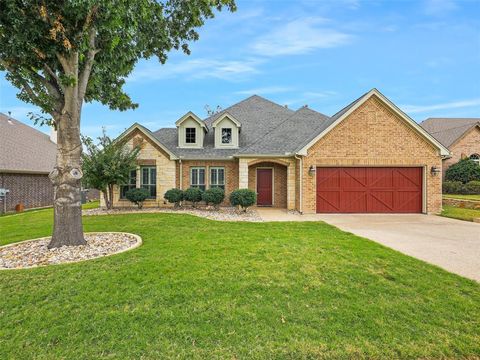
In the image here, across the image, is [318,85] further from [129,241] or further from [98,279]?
[98,279]

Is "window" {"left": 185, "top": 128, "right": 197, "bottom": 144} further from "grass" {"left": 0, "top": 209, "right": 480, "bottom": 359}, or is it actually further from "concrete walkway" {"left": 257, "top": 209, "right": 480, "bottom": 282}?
"grass" {"left": 0, "top": 209, "right": 480, "bottom": 359}

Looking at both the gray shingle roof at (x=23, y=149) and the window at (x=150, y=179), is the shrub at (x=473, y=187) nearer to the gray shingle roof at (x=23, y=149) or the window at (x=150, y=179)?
the window at (x=150, y=179)

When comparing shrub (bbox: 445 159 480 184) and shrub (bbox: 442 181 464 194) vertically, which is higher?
shrub (bbox: 445 159 480 184)

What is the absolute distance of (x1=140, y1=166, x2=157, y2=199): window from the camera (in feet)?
49.3

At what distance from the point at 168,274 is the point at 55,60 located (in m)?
6.45

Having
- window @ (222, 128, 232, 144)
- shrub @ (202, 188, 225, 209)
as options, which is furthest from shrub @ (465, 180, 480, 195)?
shrub @ (202, 188, 225, 209)

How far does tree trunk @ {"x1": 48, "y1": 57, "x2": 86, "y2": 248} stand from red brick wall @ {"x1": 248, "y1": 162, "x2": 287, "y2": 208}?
391 inches

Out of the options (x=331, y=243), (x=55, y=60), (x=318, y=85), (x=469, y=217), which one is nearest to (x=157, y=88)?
(x=318, y=85)

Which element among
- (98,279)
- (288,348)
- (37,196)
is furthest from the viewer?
(37,196)

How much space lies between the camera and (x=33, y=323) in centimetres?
320

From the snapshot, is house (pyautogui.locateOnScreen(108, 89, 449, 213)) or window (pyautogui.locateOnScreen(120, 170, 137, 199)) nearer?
house (pyautogui.locateOnScreen(108, 89, 449, 213))

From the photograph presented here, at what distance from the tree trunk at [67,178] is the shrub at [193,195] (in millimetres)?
7467

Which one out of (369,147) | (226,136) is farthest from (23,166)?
(369,147)

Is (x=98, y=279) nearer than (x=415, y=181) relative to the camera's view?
Yes
